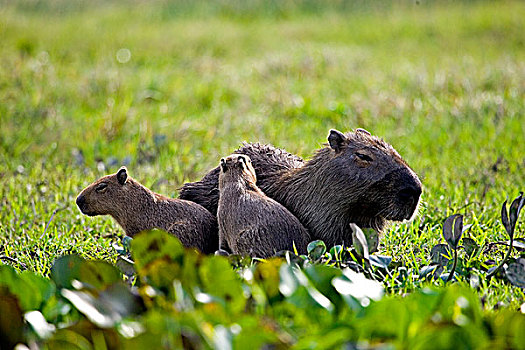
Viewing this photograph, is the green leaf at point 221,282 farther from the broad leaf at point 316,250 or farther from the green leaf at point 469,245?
the green leaf at point 469,245

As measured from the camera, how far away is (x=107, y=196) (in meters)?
3.62

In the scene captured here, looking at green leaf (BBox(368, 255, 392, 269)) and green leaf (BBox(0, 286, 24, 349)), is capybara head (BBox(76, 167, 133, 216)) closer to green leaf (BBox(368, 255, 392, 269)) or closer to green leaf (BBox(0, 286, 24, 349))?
green leaf (BBox(368, 255, 392, 269))

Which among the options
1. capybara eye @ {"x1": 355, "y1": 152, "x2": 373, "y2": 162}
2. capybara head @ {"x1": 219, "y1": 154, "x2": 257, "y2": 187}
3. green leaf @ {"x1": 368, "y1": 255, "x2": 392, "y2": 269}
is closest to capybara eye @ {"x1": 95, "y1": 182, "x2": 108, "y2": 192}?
capybara head @ {"x1": 219, "y1": 154, "x2": 257, "y2": 187}

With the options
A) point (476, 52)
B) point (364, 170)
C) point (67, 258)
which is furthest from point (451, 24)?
point (67, 258)

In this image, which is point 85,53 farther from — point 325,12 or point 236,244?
point 236,244

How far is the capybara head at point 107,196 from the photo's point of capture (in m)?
3.61

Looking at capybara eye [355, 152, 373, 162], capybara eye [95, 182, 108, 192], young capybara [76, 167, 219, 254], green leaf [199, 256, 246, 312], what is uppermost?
green leaf [199, 256, 246, 312]

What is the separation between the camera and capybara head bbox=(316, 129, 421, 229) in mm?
3262

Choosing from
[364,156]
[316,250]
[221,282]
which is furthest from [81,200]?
[221,282]

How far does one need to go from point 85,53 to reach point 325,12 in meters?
6.75

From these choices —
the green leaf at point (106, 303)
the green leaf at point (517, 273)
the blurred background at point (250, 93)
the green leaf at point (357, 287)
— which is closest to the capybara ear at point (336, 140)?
the green leaf at point (517, 273)

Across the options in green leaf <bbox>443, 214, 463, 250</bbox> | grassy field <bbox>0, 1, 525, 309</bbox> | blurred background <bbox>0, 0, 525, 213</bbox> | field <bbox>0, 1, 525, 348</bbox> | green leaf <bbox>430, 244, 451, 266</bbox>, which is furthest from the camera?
blurred background <bbox>0, 0, 525, 213</bbox>

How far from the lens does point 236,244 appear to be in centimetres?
327

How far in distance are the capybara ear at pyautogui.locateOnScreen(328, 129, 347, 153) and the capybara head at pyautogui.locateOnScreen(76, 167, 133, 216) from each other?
1.06 m
